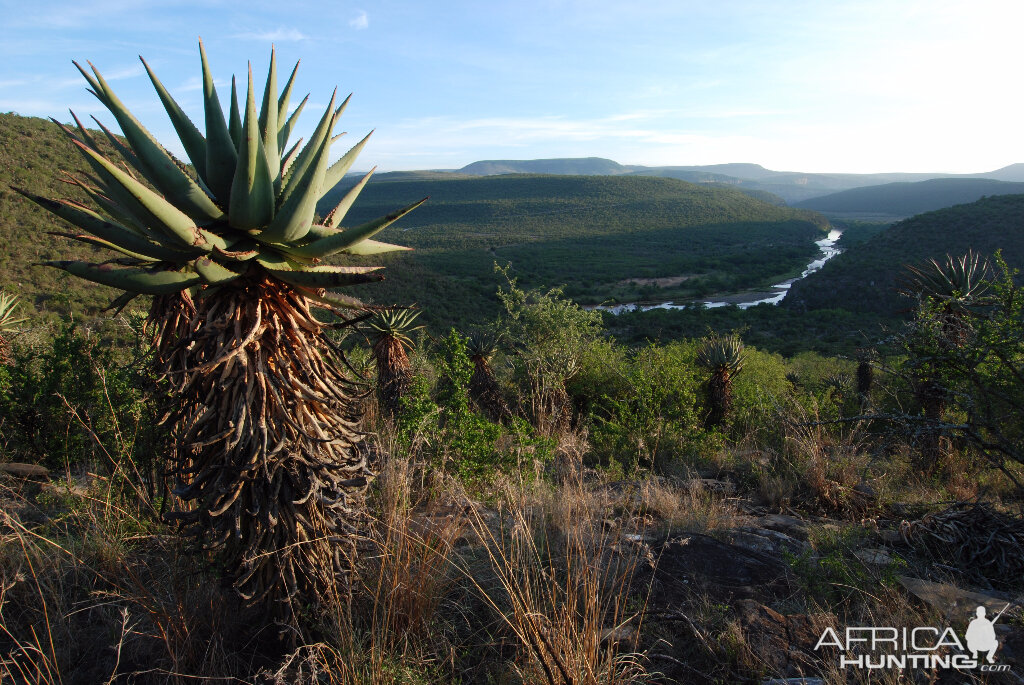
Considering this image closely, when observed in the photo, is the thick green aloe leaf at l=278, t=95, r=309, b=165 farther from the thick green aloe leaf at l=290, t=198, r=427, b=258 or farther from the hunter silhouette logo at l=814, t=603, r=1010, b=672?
the hunter silhouette logo at l=814, t=603, r=1010, b=672

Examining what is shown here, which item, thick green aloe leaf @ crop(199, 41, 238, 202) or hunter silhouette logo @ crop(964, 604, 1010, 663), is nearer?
thick green aloe leaf @ crop(199, 41, 238, 202)

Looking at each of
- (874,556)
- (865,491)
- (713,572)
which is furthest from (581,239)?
(713,572)

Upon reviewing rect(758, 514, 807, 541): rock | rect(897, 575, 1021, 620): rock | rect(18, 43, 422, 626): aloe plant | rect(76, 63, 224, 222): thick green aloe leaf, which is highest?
rect(76, 63, 224, 222): thick green aloe leaf

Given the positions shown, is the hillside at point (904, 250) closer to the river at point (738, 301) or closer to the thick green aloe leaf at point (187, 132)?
the river at point (738, 301)

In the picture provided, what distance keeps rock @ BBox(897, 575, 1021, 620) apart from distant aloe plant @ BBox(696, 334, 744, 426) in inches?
234

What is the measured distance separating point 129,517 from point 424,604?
2.07 metres

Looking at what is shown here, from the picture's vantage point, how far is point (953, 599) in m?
2.93

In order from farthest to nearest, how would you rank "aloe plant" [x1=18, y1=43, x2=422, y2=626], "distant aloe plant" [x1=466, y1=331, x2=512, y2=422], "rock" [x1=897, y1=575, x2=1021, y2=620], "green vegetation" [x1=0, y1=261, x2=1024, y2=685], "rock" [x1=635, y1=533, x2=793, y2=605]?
"distant aloe plant" [x1=466, y1=331, x2=512, y2=422], "rock" [x1=635, y1=533, x2=793, y2=605], "rock" [x1=897, y1=575, x2=1021, y2=620], "green vegetation" [x1=0, y1=261, x2=1024, y2=685], "aloe plant" [x1=18, y1=43, x2=422, y2=626]

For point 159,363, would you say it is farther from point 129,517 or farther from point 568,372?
point 568,372

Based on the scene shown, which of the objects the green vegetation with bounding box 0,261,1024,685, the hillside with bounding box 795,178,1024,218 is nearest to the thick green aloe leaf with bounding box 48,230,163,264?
the green vegetation with bounding box 0,261,1024,685

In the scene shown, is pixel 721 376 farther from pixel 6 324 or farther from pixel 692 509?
pixel 6 324

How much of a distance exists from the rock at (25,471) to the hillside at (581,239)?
16003 millimetres

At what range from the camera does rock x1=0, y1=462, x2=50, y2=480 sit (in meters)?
4.49

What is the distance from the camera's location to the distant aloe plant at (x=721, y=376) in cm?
909
